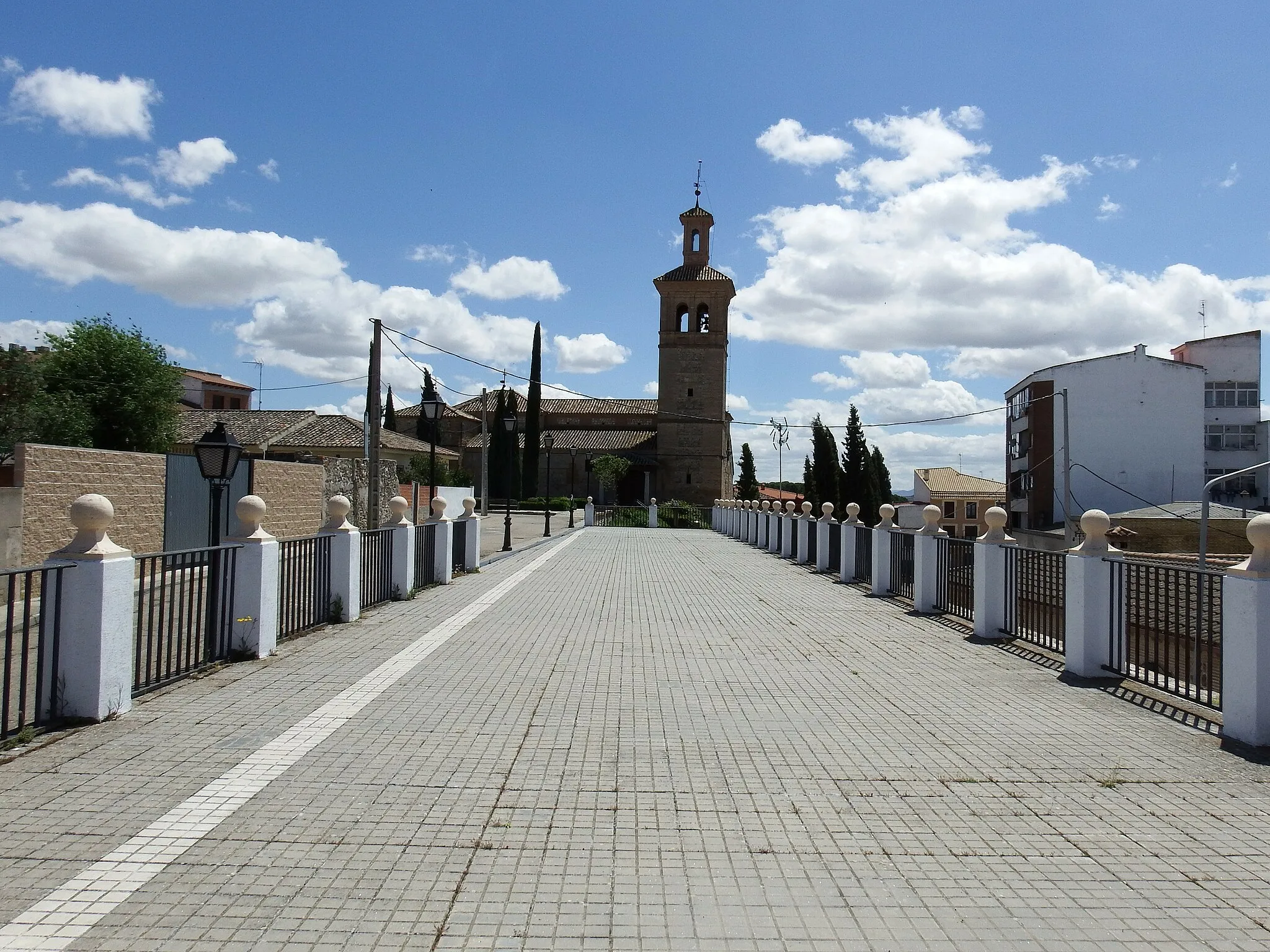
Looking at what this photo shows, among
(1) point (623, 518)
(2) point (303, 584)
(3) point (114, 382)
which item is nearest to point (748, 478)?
(1) point (623, 518)

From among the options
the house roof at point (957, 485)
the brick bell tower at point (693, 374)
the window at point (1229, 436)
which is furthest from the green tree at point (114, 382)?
the house roof at point (957, 485)

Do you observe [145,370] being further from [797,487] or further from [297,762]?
[797,487]

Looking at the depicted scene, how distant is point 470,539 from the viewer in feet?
56.6

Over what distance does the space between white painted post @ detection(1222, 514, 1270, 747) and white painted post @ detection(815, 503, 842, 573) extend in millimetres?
12072

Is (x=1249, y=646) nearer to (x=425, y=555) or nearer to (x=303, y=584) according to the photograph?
(x=303, y=584)

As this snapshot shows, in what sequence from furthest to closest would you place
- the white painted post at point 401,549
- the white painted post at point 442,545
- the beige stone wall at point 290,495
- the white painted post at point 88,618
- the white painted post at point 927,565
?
the beige stone wall at point 290,495, the white painted post at point 442,545, the white painted post at point 401,549, the white painted post at point 927,565, the white painted post at point 88,618

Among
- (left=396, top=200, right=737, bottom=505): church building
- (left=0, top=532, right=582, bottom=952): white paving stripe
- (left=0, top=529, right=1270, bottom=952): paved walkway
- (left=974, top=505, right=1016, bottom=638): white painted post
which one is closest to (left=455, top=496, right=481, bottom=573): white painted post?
(left=0, top=529, right=1270, bottom=952): paved walkway

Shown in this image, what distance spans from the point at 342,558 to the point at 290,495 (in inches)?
532

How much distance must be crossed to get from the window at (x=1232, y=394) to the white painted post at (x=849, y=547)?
43154 millimetres

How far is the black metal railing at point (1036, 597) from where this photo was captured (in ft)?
29.1

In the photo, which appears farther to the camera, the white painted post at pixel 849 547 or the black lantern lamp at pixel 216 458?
the white painted post at pixel 849 547

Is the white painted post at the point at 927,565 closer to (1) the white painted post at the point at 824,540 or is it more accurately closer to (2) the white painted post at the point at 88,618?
(1) the white painted post at the point at 824,540

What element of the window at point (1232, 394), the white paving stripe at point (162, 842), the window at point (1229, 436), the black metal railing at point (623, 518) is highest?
the window at point (1232, 394)

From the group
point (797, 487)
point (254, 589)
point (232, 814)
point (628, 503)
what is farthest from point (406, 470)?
point (797, 487)
